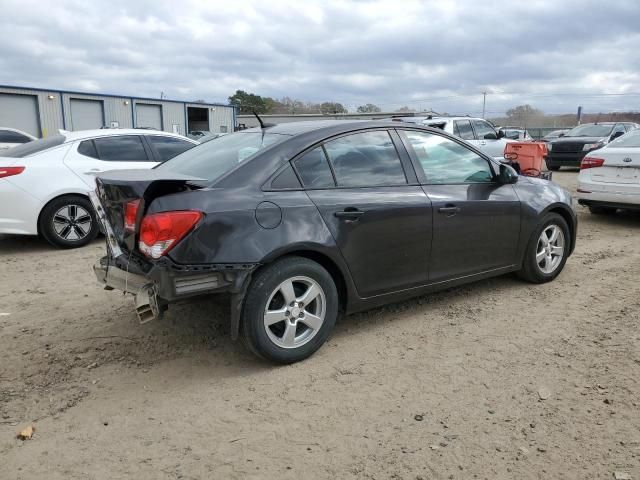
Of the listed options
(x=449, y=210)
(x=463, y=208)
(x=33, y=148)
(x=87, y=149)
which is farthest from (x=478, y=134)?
(x=33, y=148)

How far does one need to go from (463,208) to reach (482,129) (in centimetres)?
1032

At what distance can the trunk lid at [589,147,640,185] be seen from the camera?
7.78m

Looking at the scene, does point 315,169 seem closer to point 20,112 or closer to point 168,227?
point 168,227

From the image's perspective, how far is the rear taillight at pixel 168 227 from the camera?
3100 millimetres

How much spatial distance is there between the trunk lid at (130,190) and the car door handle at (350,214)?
36.9 inches

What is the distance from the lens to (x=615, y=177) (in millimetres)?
8094

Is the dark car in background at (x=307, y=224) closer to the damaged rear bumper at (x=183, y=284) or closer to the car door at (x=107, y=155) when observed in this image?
the damaged rear bumper at (x=183, y=284)

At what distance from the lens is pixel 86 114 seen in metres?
29.9

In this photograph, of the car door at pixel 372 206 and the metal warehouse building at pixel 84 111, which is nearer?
the car door at pixel 372 206

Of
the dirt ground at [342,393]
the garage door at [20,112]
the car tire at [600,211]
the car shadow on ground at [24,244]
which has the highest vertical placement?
the garage door at [20,112]

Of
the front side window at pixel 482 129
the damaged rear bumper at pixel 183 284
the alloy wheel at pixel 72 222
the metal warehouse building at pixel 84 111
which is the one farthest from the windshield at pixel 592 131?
the metal warehouse building at pixel 84 111

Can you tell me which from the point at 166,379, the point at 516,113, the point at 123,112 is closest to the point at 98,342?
the point at 166,379

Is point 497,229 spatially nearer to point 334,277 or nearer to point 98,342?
point 334,277

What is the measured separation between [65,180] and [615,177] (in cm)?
786
